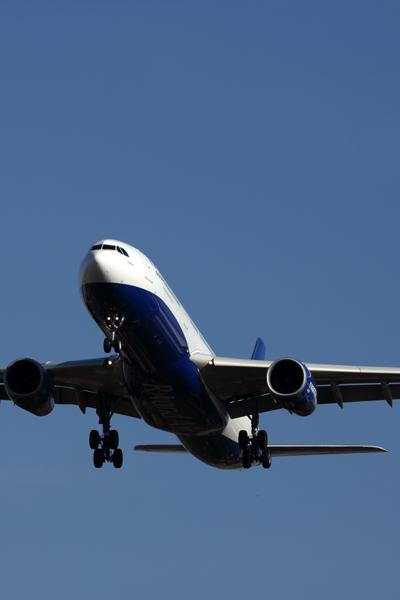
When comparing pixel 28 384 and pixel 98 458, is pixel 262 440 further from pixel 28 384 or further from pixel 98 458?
pixel 28 384

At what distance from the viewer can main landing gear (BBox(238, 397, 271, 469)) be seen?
2934 centimetres

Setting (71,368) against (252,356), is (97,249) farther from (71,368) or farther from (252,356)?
(252,356)

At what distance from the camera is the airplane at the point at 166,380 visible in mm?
23984

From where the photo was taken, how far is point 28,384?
27875 millimetres

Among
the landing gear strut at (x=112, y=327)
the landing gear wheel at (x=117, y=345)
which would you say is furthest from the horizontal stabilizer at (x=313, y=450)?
the landing gear strut at (x=112, y=327)

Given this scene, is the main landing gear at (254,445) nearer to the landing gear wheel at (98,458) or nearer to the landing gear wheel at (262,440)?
the landing gear wheel at (262,440)

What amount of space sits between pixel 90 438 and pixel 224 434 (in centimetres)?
434

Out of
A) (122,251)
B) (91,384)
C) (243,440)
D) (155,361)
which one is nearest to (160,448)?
(243,440)

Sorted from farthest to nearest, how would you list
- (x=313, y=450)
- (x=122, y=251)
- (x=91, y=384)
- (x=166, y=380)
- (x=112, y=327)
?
(x=313, y=450) → (x=91, y=384) → (x=166, y=380) → (x=122, y=251) → (x=112, y=327)

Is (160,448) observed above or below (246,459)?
above

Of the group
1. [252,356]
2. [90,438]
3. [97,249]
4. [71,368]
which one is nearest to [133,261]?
[97,249]

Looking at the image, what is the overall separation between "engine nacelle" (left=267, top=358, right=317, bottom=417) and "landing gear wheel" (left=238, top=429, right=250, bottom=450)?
358 cm

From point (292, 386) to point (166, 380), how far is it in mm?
3628

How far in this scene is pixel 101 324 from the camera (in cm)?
2416
